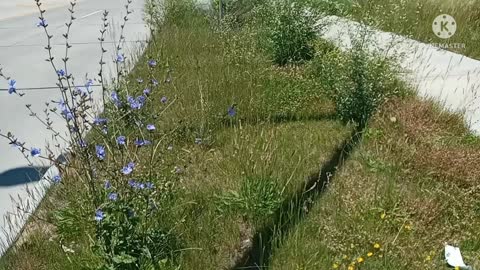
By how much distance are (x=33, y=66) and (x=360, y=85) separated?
4767 millimetres

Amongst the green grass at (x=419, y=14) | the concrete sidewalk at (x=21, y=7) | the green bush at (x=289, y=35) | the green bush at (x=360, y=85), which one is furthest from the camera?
the concrete sidewalk at (x=21, y=7)

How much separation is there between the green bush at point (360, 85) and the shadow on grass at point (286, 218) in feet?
3.02

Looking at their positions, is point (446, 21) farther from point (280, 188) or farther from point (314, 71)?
point (280, 188)

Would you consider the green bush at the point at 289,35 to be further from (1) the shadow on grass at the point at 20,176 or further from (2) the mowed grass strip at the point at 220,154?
(1) the shadow on grass at the point at 20,176

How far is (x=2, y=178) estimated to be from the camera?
12.7ft

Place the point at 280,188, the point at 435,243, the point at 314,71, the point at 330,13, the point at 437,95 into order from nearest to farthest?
the point at 435,243 → the point at 280,188 → the point at 437,95 → the point at 314,71 → the point at 330,13

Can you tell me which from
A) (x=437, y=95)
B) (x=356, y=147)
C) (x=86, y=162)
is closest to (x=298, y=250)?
(x=86, y=162)

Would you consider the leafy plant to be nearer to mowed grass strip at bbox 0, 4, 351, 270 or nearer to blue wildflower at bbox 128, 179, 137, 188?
mowed grass strip at bbox 0, 4, 351, 270

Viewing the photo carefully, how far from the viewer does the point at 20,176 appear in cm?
390

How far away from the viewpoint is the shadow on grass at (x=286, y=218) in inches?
115

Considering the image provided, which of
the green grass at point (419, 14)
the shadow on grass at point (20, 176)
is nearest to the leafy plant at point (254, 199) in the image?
the shadow on grass at point (20, 176)

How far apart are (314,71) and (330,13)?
7.03ft

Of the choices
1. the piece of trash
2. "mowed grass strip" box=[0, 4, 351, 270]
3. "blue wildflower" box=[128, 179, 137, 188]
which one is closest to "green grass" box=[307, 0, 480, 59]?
"mowed grass strip" box=[0, 4, 351, 270]

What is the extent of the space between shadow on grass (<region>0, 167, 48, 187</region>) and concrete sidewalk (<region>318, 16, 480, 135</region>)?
3.30m
